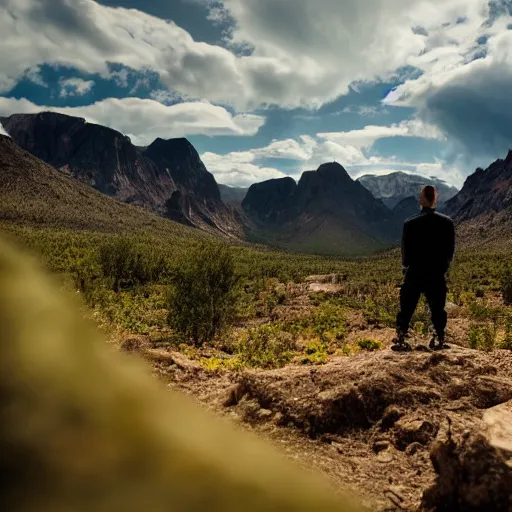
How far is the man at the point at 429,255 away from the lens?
21.1 ft

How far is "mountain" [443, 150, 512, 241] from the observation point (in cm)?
13438

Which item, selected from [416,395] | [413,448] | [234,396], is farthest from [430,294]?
[234,396]

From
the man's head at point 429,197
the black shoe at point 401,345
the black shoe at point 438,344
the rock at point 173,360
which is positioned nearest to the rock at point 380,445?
the black shoe at point 401,345

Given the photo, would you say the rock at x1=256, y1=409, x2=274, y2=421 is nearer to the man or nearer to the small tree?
the man

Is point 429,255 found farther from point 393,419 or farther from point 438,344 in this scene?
point 393,419

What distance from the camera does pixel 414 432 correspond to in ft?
16.1

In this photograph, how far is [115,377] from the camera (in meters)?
0.99

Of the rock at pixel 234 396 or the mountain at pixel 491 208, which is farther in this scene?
the mountain at pixel 491 208

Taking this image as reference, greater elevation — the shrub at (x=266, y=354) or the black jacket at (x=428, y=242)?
the black jacket at (x=428, y=242)

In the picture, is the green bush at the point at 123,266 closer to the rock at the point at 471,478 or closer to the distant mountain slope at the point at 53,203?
the rock at the point at 471,478

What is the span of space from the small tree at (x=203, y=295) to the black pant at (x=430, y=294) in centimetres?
1044

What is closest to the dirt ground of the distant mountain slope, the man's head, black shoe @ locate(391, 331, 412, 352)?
black shoe @ locate(391, 331, 412, 352)

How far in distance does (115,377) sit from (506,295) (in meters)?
31.4

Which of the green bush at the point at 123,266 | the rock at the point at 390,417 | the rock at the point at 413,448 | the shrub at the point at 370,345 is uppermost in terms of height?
the rock at the point at 390,417
